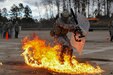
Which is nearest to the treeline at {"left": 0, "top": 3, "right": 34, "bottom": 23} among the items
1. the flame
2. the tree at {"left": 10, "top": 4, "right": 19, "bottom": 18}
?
the tree at {"left": 10, "top": 4, "right": 19, "bottom": 18}

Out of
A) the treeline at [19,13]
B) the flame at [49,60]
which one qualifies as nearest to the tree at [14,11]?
the treeline at [19,13]

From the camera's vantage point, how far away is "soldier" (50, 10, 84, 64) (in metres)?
12.5

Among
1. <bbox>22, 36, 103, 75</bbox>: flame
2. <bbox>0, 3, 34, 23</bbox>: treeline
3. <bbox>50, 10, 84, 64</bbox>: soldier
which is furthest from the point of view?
<bbox>0, 3, 34, 23</bbox>: treeline

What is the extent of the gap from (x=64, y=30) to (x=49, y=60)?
1171 mm

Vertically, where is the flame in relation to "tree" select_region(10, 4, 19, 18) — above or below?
above

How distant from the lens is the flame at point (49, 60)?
41.6 ft

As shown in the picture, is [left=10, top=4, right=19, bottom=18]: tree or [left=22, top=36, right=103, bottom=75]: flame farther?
[left=10, top=4, right=19, bottom=18]: tree

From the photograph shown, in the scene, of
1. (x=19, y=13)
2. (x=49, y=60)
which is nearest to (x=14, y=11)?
(x=19, y=13)

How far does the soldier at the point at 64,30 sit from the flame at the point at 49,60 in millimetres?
159

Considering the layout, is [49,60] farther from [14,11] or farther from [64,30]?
[14,11]

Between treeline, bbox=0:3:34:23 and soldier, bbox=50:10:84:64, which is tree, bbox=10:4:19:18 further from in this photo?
soldier, bbox=50:10:84:64

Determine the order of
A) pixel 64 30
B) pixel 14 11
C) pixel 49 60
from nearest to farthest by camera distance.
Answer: pixel 64 30 → pixel 49 60 → pixel 14 11

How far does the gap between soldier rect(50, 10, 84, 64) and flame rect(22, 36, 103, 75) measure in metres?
0.16

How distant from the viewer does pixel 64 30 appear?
12.9 metres
